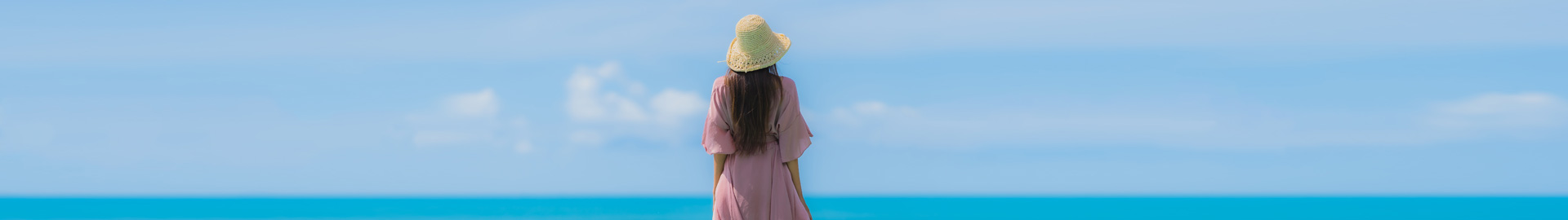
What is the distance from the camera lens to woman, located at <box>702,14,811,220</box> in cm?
309

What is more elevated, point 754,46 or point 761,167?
point 754,46

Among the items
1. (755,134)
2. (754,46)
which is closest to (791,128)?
(755,134)

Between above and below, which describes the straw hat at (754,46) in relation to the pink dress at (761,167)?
above

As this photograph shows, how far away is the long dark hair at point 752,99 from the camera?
10.1 ft

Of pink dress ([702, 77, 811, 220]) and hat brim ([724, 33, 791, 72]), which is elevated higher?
hat brim ([724, 33, 791, 72])

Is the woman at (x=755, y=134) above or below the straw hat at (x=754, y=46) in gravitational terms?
below

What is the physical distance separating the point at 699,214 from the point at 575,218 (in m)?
1.71

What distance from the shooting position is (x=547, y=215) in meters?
13.4

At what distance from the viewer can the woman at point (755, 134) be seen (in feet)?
10.1

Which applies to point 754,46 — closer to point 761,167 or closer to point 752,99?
point 752,99

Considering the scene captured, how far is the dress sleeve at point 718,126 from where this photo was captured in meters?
3.14

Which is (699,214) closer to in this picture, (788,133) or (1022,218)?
(1022,218)

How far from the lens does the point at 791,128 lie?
315 cm

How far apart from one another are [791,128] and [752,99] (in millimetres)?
144
